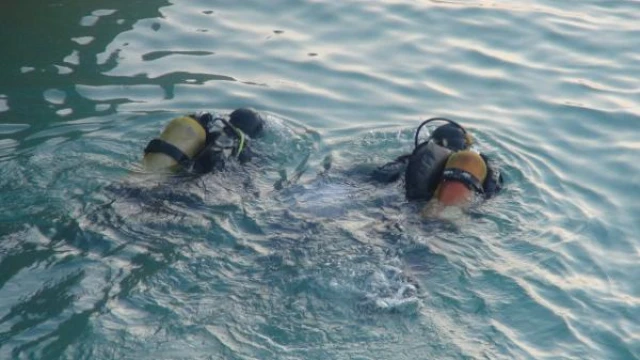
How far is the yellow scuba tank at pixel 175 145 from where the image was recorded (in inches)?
286

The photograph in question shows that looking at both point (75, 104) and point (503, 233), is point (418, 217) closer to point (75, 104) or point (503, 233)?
point (503, 233)

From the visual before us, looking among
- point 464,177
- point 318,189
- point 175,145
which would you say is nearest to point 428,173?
point 464,177

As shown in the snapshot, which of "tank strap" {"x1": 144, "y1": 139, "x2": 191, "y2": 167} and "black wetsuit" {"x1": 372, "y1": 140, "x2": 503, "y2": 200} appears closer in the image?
"black wetsuit" {"x1": 372, "y1": 140, "x2": 503, "y2": 200}

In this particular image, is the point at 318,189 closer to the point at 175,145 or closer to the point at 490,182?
the point at 175,145

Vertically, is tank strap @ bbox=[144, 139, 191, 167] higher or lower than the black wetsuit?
lower

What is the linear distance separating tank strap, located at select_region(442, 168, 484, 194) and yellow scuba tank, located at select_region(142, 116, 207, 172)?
194 cm

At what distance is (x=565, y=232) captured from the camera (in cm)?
717

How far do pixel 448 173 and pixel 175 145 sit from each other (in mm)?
2080

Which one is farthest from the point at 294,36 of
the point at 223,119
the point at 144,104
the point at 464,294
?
the point at 464,294

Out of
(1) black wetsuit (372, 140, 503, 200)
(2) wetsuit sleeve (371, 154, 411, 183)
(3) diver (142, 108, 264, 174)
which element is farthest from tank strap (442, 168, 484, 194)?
(3) diver (142, 108, 264, 174)

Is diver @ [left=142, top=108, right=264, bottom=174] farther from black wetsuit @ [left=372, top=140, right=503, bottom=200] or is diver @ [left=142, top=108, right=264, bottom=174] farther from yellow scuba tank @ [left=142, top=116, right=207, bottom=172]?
black wetsuit @ [left=372, top=140, right=503, bottom=200]

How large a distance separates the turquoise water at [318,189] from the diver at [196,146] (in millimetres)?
159

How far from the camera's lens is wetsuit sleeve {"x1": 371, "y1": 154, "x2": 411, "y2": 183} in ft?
24.8

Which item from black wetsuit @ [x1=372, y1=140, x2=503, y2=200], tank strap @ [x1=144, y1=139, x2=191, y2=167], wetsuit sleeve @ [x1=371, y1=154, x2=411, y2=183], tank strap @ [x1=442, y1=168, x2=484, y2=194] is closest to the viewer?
tank strap @ [x1=442, y1=168, x2=484, y2=194]
